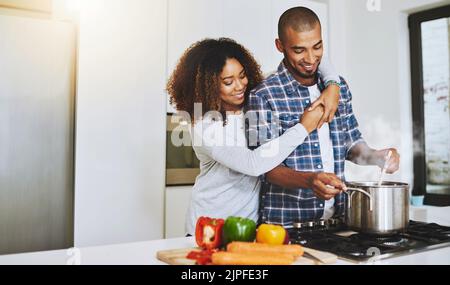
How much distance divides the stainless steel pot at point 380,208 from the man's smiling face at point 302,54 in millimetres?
935

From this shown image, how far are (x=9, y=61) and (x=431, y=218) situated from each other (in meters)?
2.13

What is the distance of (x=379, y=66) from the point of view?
A: 9.82 ft

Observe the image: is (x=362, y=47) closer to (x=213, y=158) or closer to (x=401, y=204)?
(x=213, y=158)

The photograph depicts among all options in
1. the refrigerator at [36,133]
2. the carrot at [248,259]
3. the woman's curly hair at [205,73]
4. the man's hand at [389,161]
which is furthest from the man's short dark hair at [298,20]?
the carrot at [248,259]

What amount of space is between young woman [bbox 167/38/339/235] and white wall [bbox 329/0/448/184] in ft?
2.25

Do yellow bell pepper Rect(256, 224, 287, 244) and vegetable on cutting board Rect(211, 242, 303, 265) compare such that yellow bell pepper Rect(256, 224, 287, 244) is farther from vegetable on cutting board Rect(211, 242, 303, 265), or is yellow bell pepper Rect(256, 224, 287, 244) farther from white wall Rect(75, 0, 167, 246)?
white wall Rect(75, 0, 167, 246)

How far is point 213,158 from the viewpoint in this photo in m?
2.12

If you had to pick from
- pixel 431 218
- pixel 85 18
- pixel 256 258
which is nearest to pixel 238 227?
pixel 256 258

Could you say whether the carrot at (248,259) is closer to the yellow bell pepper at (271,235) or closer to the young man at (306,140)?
the yellow bell pepper at (271,235)

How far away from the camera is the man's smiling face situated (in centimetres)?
236

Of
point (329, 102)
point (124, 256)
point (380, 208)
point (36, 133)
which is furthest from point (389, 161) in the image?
point (36, 133)

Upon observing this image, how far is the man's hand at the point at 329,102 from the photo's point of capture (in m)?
2.32

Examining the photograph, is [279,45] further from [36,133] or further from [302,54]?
[36,133]

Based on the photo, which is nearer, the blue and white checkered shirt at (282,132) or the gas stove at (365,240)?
the gas stove at (365,240)
